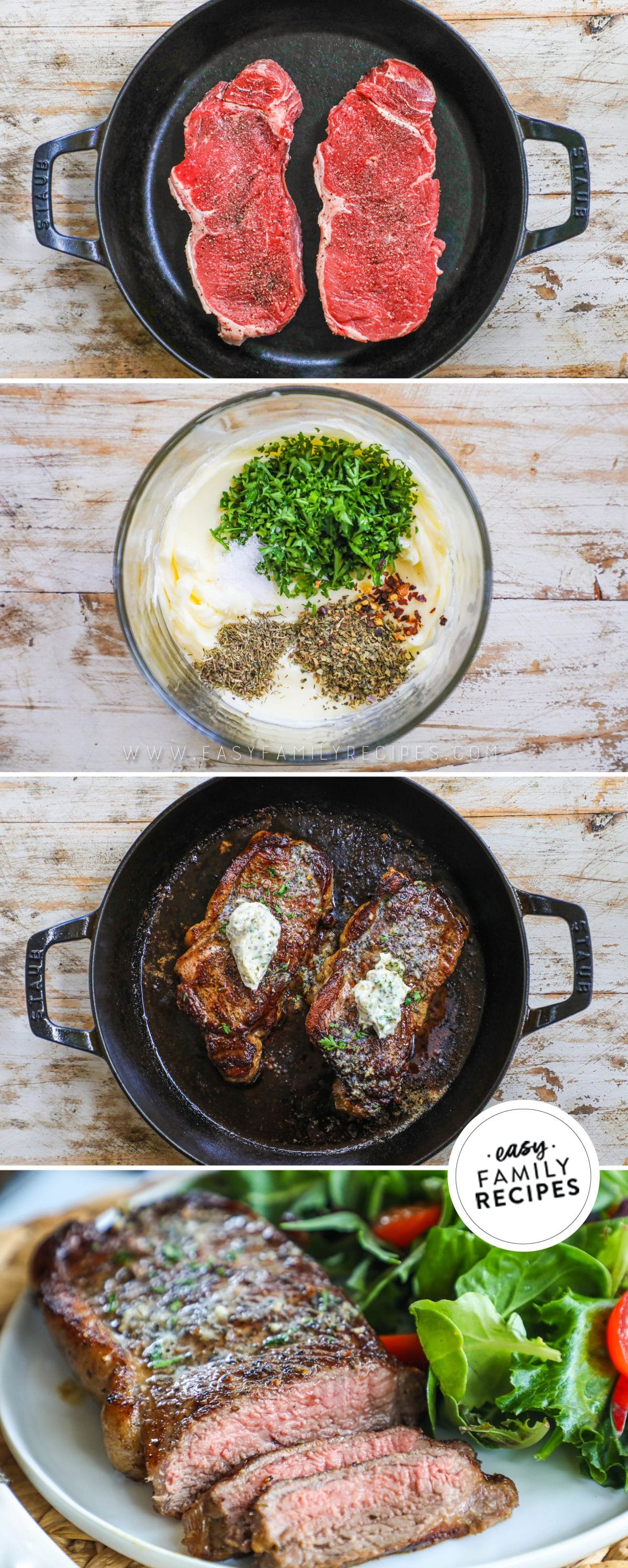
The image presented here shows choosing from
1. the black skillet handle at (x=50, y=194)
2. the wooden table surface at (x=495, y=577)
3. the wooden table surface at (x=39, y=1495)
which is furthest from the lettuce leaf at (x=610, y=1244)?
the black skillet handle at (x=50, y=194)

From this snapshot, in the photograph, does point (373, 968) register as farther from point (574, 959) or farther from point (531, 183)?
point (531, 183)

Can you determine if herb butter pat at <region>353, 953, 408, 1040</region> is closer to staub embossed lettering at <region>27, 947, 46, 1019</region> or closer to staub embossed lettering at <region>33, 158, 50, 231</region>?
staub embossed lettering at <region>27, 947, 46, 1019</region>

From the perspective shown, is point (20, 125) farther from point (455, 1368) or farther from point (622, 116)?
point (455, 1368)

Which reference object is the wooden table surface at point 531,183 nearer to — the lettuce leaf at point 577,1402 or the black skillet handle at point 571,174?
the black skillet handle at point 571,174

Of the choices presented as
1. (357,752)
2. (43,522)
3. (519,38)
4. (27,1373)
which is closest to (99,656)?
(43,522)

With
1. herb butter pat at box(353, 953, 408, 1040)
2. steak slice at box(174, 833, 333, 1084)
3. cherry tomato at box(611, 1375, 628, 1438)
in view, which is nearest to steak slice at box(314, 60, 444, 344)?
steak slice at box(174, 833, 333, 1084)
